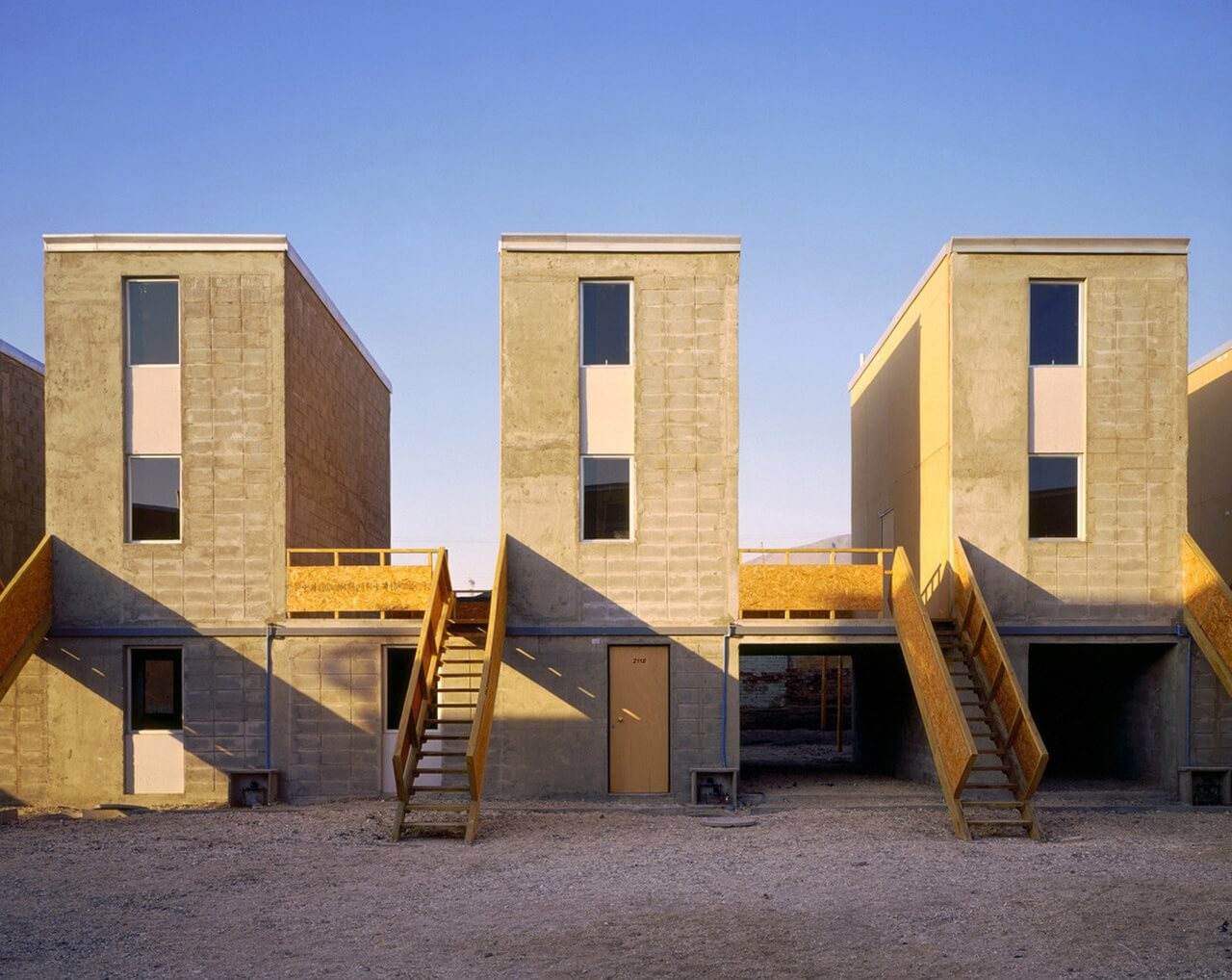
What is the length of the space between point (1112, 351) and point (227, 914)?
14285 millimetres

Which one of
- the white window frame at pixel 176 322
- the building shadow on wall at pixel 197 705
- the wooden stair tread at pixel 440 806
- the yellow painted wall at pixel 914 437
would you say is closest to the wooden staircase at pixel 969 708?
the yellow painted wall at pixel 914 437

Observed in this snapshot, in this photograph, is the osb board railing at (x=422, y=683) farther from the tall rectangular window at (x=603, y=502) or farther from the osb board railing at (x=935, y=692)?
the osb board railing at (x=935, y=692)

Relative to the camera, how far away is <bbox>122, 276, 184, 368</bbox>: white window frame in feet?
56.5

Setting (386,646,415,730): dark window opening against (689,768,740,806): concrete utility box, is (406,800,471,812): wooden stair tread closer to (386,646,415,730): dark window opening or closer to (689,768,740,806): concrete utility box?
(386,646,415,730): dark window opening

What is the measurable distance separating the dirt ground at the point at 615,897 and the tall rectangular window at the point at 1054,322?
22.0 ft

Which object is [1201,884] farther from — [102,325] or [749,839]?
[102,325]

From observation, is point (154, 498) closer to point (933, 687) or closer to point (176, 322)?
point (176, 322)

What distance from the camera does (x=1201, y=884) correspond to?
11273mm

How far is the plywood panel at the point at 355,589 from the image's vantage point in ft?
55.6

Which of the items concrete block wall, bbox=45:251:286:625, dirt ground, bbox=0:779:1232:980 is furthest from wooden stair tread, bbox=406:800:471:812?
concrete block wall, bbox=45:251:286:625

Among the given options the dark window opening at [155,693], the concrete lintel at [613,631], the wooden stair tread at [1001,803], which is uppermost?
the concrete lintel at [613,631]

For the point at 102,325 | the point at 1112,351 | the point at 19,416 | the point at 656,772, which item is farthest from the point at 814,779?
the point at 19,416

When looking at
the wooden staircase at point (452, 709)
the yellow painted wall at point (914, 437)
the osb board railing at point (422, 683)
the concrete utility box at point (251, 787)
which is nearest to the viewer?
the osb board railing at point (422, 683)

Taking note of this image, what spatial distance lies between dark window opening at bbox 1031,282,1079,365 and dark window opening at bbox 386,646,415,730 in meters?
10.4
